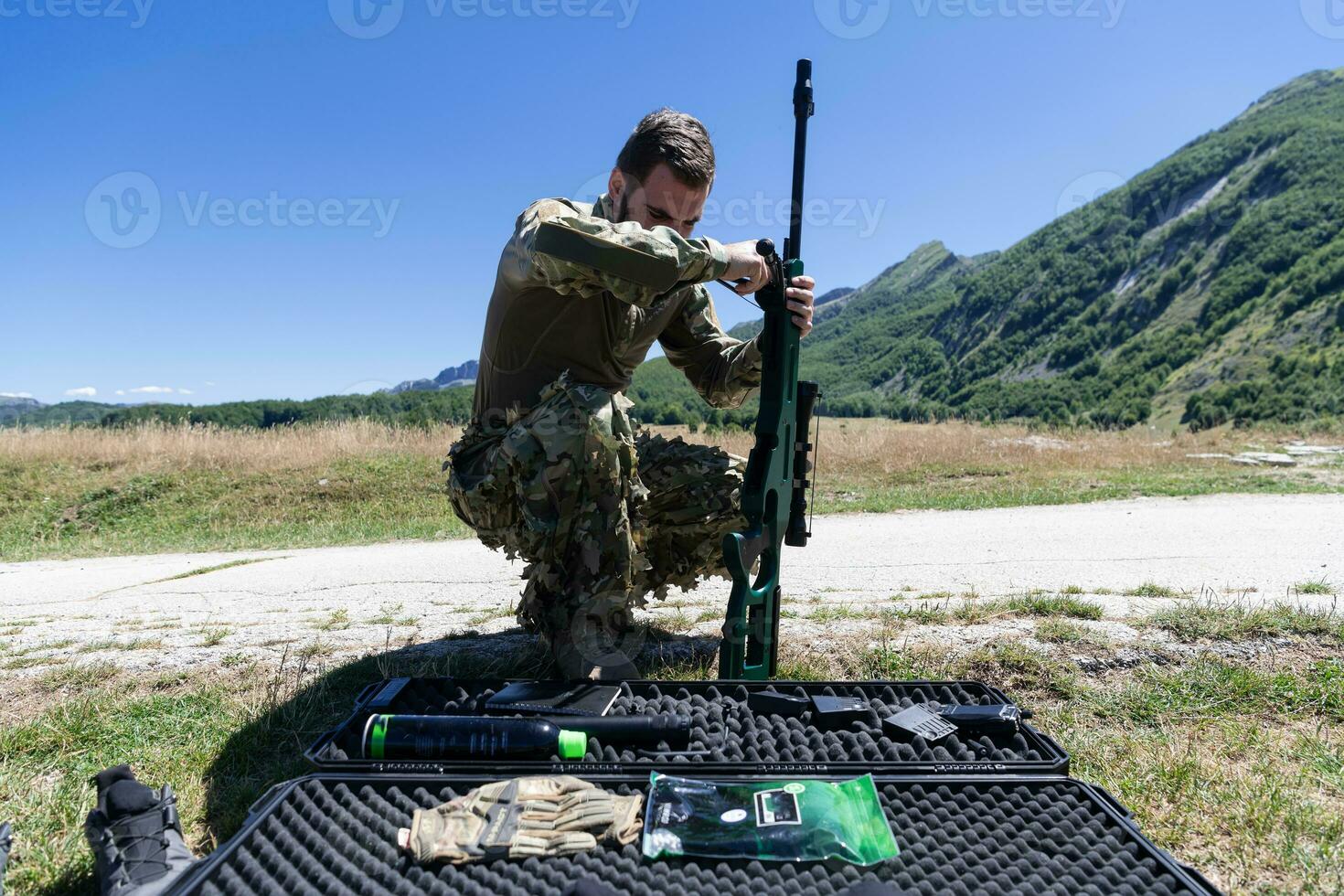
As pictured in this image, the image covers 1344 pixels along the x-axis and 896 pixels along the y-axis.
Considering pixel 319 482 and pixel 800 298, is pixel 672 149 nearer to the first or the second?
pixel 800 298

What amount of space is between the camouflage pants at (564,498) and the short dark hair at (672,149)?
1.06 metres

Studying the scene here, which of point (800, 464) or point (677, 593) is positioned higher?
point (800, 464)

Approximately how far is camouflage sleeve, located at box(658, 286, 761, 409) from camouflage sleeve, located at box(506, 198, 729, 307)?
116cm

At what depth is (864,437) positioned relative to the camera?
1906 centimetres

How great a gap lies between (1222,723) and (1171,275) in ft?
450

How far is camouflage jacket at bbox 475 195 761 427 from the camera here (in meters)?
3.05

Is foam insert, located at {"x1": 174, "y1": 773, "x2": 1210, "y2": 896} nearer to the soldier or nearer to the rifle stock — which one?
the rifle stock

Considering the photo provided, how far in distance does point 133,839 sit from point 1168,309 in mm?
135441

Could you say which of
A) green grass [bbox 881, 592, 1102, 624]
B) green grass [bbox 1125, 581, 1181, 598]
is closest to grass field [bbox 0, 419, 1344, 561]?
green grass [bbox 1125, 581, 1181, 598]

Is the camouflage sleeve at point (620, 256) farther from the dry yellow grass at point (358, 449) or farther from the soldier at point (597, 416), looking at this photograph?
the dry yellow grass at point (358, 449)

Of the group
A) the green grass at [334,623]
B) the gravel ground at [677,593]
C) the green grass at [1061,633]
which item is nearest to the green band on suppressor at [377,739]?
the gravel ground at [677,593]

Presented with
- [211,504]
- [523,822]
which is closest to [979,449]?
[211,504]

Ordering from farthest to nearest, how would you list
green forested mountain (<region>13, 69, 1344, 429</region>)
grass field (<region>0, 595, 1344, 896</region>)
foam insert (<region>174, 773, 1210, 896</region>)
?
green forested mountain (<region>13, 69, 1344, 429</region>) → grass field (<region>0, 595, 1344, 896</region>) → foam insert (<region>174, 773, 1210, 896</region>)

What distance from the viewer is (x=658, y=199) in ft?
11.7
